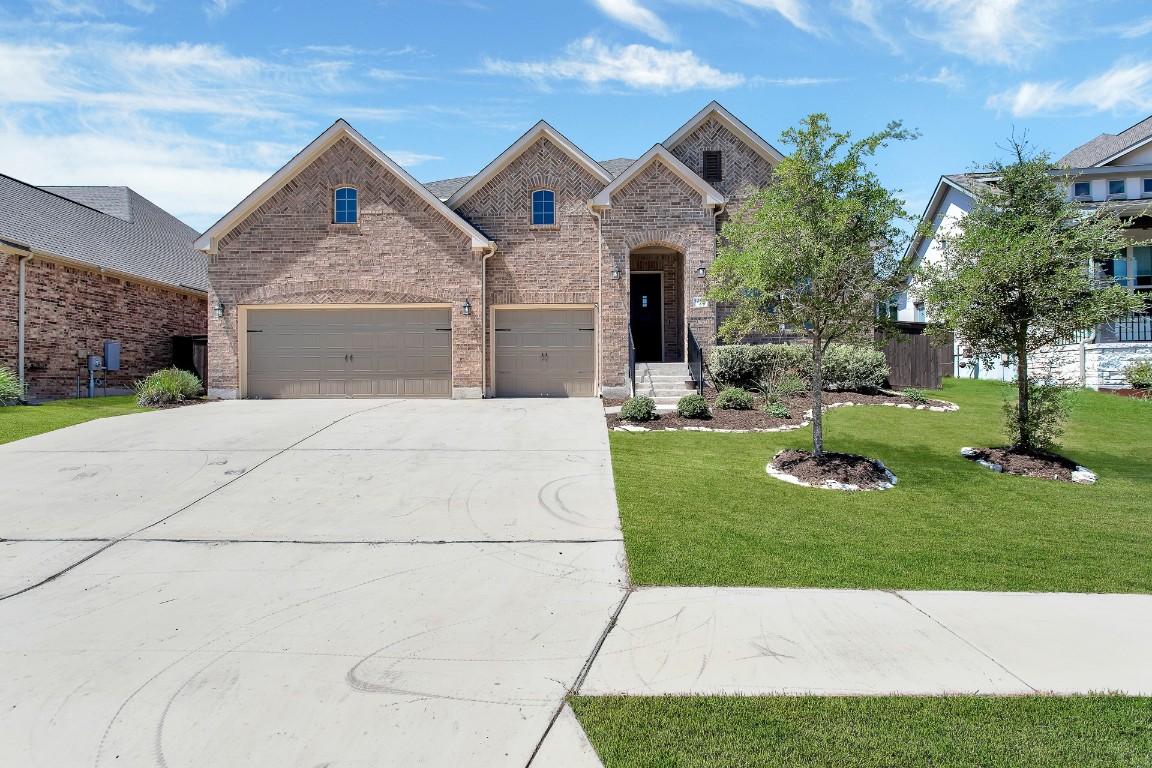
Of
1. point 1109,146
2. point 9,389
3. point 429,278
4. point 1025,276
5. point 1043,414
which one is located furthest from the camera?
point 1109,146

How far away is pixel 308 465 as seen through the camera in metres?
8.56

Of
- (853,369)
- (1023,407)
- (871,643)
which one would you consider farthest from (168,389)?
(1023,407)

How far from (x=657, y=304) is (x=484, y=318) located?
16.9 ft

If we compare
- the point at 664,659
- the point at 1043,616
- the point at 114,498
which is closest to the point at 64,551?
the point at 114,498

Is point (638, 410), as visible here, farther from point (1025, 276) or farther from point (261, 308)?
point (261, 308)

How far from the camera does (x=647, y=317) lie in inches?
700

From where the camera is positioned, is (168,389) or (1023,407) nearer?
(1023,407)

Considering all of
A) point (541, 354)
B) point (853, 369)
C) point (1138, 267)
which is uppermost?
point (1138, 267)

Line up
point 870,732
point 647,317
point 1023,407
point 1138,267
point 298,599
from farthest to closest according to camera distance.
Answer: point 1138,267 → point 647,317 → point 1023,407 → point 298,599 → point 870,732

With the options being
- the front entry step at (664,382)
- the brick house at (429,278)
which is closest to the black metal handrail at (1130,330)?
the brick house at (429,278)

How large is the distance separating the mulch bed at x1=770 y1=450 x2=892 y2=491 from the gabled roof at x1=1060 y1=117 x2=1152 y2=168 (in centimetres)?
1869

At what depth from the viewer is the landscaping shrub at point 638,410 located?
11.5 meters

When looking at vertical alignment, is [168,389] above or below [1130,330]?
below

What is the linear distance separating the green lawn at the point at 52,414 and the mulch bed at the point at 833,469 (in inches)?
477
